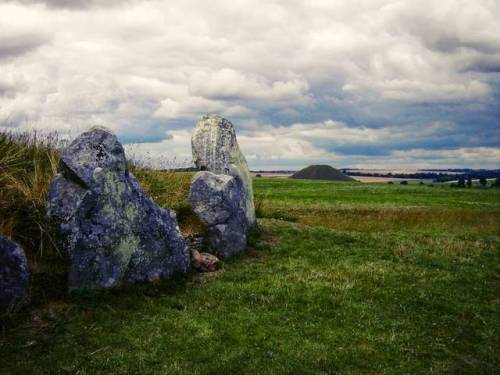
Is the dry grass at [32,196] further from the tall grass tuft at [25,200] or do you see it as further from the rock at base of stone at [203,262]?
the rock at base of stone at [203,262]

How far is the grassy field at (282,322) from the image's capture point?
10.8 m

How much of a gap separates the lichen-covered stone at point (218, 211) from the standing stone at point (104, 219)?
3859 millimetres

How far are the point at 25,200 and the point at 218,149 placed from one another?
11740 millimetres

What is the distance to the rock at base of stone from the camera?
18.2 meters

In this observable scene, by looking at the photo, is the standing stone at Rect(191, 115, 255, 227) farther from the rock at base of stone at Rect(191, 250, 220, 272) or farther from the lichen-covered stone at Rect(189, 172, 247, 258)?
the rock at base of stone at Rect(191, 250, 220, 272)

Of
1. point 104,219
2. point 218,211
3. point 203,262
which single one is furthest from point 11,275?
point 218,211

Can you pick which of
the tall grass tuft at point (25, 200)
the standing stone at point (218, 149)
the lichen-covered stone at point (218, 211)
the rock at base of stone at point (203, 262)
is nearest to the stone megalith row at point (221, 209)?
the lichen-covered stone at point (218, 211)

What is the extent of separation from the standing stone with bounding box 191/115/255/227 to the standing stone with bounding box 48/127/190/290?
891 centimetres

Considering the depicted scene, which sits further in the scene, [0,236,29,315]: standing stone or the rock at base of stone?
the rock at base of stone

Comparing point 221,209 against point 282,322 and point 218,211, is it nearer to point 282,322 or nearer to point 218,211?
point 218,211

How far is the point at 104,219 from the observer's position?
48.1ft

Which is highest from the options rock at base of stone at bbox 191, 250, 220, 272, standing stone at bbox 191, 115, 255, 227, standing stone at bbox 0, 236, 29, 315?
standing stone at bbox 191, 115, 255, 227

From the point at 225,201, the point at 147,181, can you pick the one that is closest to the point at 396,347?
the point at 225,201

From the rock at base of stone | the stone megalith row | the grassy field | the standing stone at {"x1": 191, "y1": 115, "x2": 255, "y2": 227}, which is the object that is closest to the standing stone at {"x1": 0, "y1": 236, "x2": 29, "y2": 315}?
the grassy field
